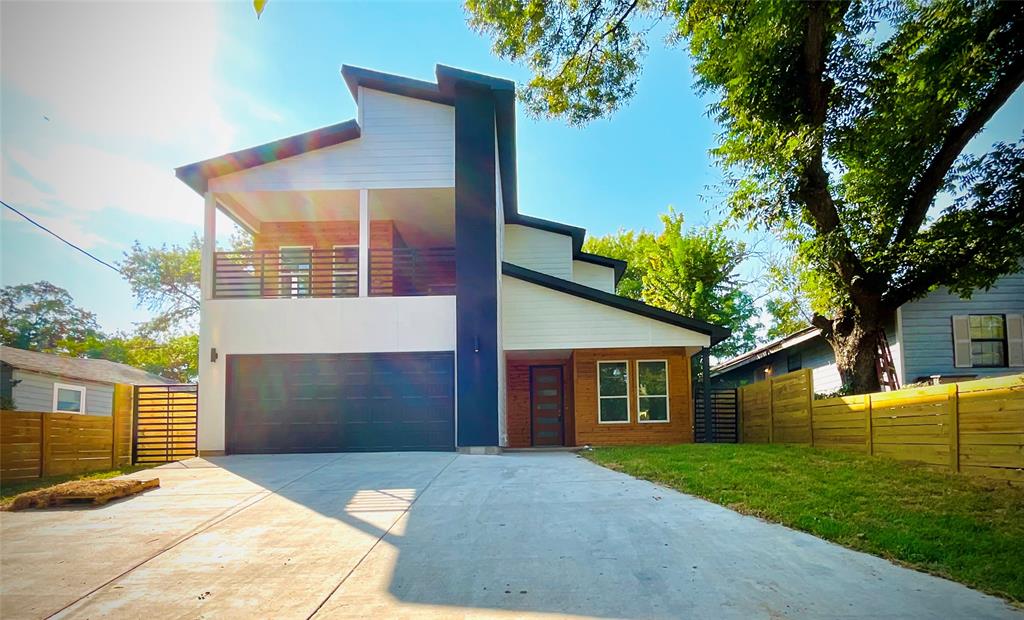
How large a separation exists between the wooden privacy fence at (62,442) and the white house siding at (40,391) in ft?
17.6

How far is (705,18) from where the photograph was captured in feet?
32.5

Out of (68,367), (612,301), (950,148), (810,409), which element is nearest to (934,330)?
(810,409)

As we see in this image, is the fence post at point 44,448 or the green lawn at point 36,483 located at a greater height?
the fence post at point 44,448

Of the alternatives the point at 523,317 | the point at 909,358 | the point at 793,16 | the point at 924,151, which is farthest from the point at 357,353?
the point at 909,358

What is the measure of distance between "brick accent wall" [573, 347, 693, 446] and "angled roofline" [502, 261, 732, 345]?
136 centimetres

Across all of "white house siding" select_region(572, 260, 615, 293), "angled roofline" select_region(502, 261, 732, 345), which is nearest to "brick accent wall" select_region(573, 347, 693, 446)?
"angled roofline" select_region(502, 261, 732, 345)

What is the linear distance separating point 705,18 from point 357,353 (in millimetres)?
8481

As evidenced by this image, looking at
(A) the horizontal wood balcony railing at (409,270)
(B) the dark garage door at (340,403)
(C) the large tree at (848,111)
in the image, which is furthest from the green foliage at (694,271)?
(B) the dark garage door at (340,403)

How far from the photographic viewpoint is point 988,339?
15.6 m

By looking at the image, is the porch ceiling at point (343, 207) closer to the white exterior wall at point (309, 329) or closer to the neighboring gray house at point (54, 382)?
the white exterior wall at point (309, 329)

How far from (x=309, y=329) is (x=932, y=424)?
10.4 meters

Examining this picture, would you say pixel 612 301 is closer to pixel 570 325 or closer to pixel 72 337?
pixel 570 325

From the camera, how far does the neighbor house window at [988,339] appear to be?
15508 mm

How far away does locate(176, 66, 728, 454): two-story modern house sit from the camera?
1200cm
